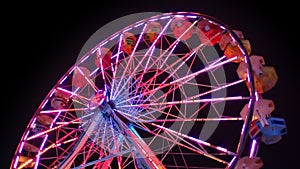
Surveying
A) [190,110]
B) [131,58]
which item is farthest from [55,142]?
[190,110]

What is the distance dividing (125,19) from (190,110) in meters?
3.27

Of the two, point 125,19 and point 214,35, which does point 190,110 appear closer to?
point 214,35

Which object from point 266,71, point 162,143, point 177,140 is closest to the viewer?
point 266,71

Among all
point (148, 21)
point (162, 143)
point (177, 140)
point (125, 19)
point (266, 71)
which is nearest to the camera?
point (266, 71)

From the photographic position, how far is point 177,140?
7.63 m

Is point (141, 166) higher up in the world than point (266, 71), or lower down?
lower down

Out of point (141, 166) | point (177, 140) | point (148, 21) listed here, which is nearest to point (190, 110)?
point (177, 140)

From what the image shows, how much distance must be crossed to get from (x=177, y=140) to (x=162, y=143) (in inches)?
26.8

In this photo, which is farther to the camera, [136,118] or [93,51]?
[93,51]

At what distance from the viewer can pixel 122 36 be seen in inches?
372

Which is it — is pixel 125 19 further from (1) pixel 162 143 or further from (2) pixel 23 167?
(2) pixel 23 167

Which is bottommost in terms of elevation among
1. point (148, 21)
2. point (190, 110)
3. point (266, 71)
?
point (190, 110)

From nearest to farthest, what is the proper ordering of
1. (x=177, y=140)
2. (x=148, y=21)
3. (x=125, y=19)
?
(x=177, y=140) → (x=148, y=21) → (x=125, y=19)

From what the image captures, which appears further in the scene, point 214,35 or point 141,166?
point 214,35
